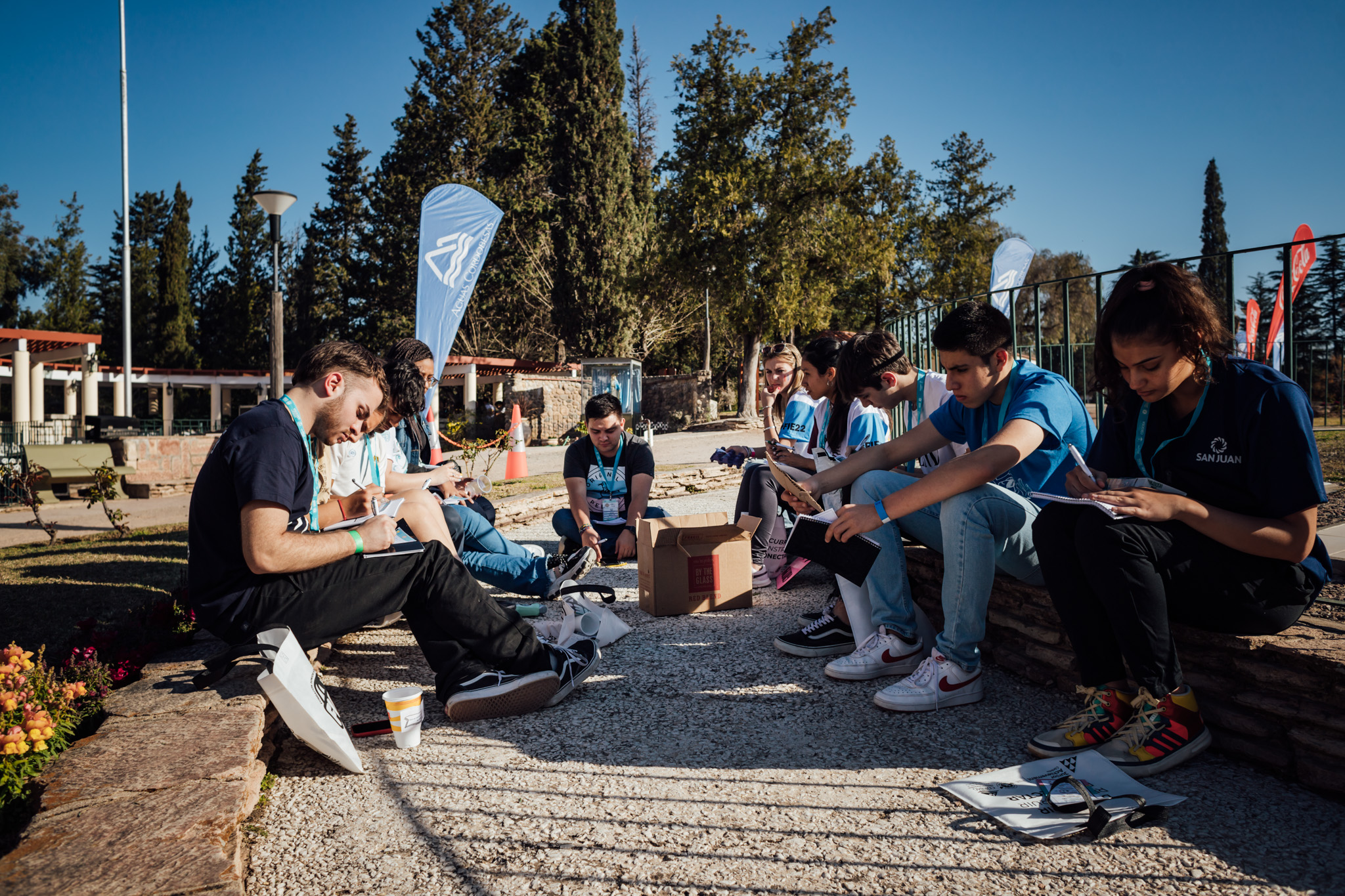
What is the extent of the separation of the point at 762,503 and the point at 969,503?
90.6 inches

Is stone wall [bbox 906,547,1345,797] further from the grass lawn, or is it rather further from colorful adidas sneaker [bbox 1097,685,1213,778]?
the grass lawn

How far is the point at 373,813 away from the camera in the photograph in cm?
216

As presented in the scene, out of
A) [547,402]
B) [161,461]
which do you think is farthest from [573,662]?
[547,402]

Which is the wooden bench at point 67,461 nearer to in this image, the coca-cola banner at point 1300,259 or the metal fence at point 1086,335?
the metal fence at point 1086,335

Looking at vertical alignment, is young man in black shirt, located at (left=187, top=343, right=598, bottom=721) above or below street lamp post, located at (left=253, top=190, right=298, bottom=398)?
below

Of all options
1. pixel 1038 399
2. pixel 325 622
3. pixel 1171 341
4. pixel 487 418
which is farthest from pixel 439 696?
pixel 487 418

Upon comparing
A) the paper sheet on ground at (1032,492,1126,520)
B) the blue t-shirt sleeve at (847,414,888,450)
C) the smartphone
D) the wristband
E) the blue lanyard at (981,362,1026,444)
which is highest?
the blue lanyard at (981,362,1026,444)

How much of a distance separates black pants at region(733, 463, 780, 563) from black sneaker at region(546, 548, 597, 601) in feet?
3.14

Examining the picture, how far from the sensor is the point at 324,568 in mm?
2574

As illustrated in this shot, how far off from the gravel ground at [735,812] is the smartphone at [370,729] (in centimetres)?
3

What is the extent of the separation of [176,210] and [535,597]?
4572 cm

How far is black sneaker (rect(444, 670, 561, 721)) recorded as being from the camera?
273 cm

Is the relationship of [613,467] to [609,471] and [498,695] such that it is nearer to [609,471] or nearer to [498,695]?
[609,471]

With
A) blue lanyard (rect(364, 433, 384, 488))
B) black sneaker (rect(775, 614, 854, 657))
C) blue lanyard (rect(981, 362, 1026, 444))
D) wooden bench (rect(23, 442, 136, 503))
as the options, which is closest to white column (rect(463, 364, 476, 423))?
wooden bench (rect(23, 442, 136, 503))
